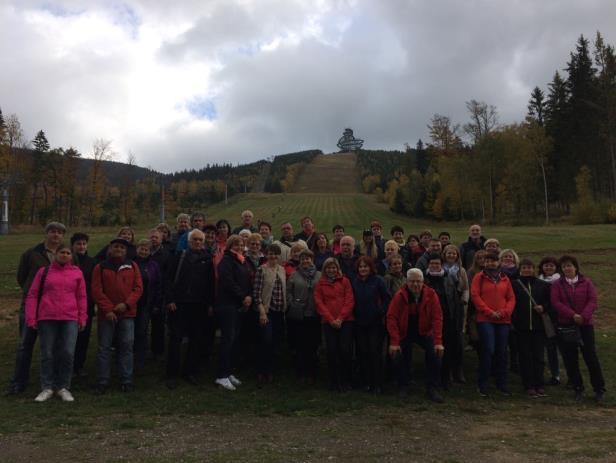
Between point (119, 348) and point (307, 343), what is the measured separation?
262 centimetres

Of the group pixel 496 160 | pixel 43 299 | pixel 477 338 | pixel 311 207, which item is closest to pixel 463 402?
pixel 477 338

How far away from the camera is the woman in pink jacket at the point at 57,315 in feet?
19.1

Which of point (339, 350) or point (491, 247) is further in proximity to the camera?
point (491, 247)

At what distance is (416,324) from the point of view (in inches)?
248

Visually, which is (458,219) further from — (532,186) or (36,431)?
(36,431)

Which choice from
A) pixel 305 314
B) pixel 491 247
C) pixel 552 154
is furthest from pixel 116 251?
pixel 552 154

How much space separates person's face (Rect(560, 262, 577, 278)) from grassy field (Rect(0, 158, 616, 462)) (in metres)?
1.66

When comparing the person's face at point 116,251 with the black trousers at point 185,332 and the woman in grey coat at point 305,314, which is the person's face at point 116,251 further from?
the woman in grey coat at point 305,314

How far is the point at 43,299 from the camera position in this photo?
19.1ft

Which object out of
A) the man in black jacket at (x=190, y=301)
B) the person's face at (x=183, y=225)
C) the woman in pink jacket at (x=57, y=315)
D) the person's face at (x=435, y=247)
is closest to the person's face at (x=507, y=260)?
the person's face at (x=435, y=247)

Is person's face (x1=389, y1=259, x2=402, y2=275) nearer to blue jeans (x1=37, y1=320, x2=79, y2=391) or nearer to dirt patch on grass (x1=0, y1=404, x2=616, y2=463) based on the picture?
dirt patch on grass (x1=0, y1=404, x2=616, y2=463)

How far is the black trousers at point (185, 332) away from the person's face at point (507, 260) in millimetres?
4538

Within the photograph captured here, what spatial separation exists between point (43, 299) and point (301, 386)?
3.57m

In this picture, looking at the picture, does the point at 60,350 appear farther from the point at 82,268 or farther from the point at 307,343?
the point at 307,343
